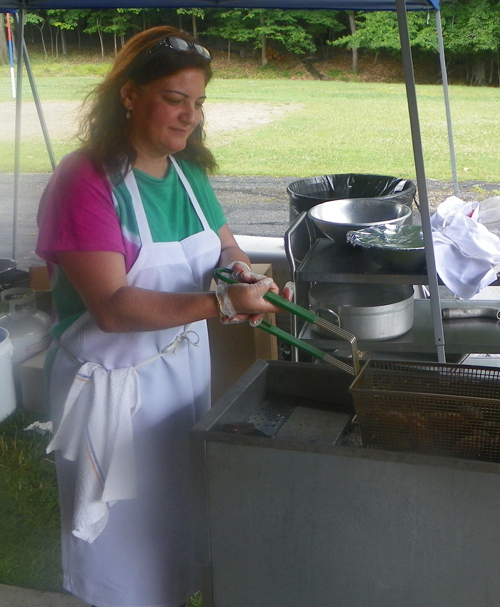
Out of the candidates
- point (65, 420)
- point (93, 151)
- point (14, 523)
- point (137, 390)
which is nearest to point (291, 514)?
point (137, 390)

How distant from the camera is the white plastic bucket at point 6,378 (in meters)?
3.19

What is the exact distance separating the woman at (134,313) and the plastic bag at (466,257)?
99cm

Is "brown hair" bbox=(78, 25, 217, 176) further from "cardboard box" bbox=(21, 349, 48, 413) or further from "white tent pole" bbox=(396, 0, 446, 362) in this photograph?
"cardboard box" bbox=(21, 349, 48, 413)

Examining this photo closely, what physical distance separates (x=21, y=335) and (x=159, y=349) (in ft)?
6.84

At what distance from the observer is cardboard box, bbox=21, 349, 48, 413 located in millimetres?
3326

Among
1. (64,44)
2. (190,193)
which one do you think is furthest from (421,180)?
(64,44)

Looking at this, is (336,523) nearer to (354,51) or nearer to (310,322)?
(310,322)

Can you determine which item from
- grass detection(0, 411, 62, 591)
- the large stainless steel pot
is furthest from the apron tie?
grass detection(0, 411, 62, 591)

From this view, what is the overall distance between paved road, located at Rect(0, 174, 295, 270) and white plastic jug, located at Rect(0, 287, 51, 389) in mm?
2617

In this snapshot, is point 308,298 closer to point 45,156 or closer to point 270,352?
point 270,352

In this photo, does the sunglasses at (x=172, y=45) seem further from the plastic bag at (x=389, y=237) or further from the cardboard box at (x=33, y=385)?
the cardboard box at (x=33, y=385)

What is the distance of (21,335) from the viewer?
136 inches

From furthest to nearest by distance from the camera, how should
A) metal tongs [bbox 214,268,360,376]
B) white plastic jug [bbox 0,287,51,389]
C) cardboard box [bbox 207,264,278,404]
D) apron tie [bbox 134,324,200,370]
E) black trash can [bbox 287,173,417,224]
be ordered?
black trash can [bbox 287,173,417,224], white plastic jug [bbox 0,287,51,389], cardboard box [bbox 207,264,278,404], apron tie [bbox 134,324,200,370], metal tongs [bbox 214,268,360,376]

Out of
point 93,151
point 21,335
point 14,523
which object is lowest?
point 14,523
